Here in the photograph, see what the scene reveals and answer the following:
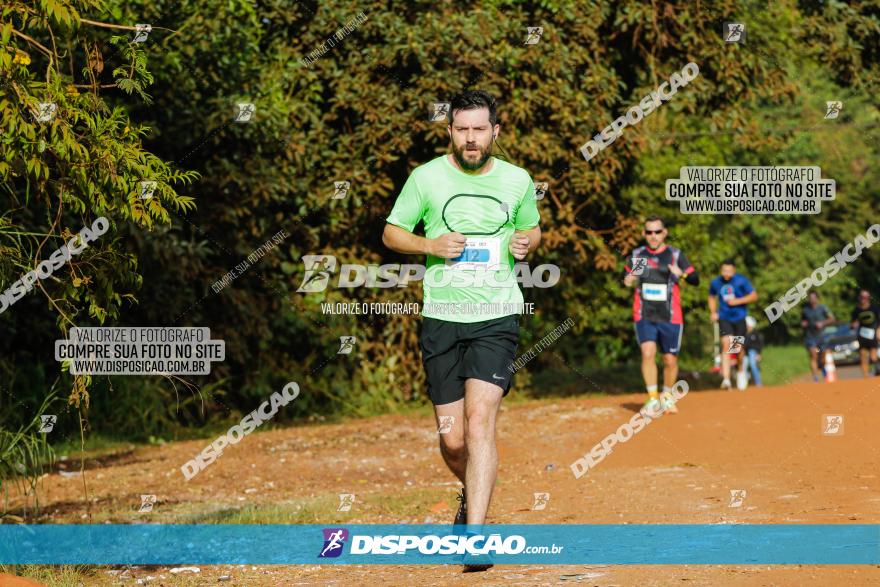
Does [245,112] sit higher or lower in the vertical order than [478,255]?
higher

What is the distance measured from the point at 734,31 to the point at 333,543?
33.8ft

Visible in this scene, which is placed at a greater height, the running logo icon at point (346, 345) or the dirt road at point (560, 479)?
the running logo icon at point (346, 345)

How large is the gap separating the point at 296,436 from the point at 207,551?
232 inches

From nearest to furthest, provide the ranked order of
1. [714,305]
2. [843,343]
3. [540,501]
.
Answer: [540,501]
[714,305]
[843,343]

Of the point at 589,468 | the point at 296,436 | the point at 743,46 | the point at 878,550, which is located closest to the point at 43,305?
the point at 296,436

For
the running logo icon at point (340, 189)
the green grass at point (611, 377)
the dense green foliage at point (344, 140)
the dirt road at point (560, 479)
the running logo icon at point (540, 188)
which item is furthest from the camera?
the green grass at point (611, 377)

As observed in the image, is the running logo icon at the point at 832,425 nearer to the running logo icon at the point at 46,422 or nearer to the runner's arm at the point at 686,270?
the runner's arm at the point at 686,270

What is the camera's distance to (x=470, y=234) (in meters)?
6.21

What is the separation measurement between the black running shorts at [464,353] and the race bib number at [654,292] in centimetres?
654

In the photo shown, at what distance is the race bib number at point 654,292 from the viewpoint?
12.6m

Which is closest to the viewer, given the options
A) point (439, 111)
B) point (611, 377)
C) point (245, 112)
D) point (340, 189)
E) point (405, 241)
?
point (405, 241)

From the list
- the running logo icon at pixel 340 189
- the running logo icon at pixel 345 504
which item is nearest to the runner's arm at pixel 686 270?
the running logo icon at pixel 340 189

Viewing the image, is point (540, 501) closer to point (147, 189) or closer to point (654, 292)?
point (147, 189)

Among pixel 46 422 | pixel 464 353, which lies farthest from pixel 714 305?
pixel 464 353
